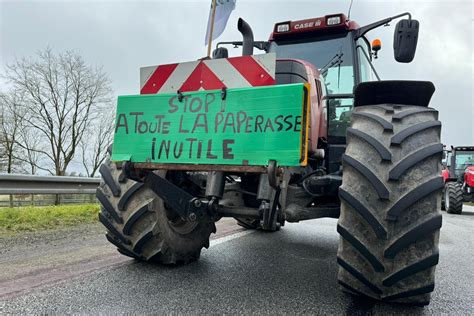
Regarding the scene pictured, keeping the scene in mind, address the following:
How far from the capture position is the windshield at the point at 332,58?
372 cm

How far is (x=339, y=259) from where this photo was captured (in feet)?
7.01

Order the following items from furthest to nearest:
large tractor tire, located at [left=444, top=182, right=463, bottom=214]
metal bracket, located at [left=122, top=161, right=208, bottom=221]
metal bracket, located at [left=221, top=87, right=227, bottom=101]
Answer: large tractor tire, located at [left=444, top=182, right=463, bottom=214], metal bracket, located at [left=122, top=161, right=208, bottom=221], metal bracket, located at [left=221, top=87, right=227, bottom=101]

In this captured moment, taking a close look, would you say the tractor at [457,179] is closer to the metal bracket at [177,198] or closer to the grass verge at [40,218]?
the grass verge at [40,218]

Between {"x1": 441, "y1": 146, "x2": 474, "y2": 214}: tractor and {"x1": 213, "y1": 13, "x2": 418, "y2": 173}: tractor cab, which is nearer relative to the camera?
{"x1": 213, "y1": 13, "x2": 418, "y2": 173}: tractor cab

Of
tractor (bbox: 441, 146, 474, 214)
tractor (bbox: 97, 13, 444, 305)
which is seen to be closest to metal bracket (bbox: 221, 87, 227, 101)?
tractor (bbox: 97, 13, 444, 305)

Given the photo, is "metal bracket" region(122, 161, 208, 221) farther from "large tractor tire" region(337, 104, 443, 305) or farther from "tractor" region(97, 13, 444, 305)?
"large tractor tire" region(337, 104, 443, 305)

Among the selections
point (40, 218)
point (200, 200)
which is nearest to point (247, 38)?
point (200, 200)

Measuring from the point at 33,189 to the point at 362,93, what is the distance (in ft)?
16.8

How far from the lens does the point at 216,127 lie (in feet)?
7.45

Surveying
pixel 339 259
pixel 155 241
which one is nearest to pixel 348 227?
pixel 339 259

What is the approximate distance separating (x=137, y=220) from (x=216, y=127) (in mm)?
1083

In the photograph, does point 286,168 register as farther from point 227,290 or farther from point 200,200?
point 227,290

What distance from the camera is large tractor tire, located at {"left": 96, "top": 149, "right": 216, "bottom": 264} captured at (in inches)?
109

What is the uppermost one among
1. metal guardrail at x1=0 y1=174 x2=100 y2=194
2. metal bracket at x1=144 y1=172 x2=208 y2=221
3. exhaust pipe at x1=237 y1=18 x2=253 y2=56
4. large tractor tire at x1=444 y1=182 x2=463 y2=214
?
exhaust pipe at x1=237 y1=18 x2=253 y2=56
